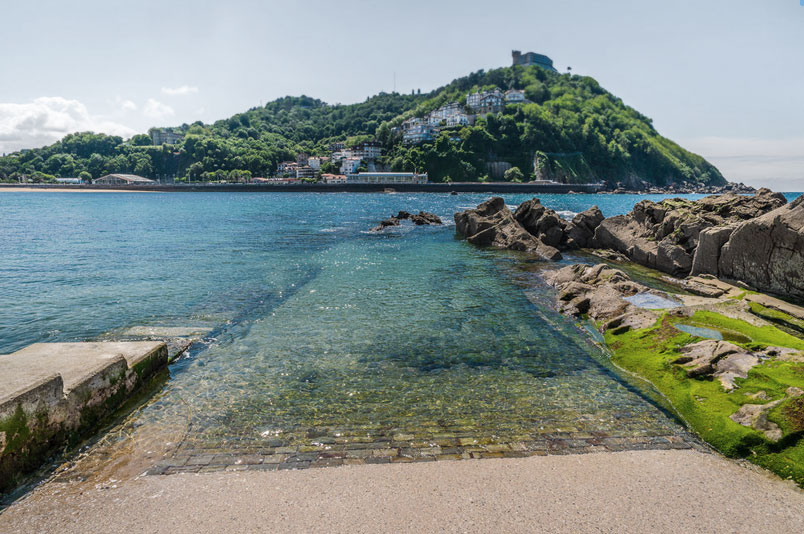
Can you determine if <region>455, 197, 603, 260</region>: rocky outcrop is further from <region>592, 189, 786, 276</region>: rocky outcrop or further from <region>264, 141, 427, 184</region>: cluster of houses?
<region>264, 141, 427, 184</region>: cluster of houses

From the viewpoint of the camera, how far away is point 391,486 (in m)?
6.79

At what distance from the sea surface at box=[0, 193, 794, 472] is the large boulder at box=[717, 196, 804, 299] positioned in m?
9.30

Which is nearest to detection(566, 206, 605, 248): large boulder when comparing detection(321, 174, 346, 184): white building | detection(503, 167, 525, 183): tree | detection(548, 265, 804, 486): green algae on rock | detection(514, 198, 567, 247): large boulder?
detection(514, 198, 567, 247): large boulder

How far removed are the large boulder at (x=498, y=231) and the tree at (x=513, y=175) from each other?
140362mm

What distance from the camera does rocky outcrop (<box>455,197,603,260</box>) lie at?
121 ft

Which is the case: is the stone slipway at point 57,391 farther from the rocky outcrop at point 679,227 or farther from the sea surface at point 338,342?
the rocky outcrop at point 679,227

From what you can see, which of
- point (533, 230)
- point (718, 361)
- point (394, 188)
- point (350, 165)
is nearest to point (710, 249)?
point (718, 361)

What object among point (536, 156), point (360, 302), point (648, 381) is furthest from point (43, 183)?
point (648, 381)

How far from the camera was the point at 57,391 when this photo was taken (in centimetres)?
774

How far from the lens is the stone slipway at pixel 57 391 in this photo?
684cm

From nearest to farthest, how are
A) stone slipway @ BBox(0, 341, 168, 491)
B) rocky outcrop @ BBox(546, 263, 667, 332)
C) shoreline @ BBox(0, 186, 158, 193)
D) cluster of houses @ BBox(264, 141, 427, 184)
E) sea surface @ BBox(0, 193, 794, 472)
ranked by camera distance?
stone slipway @ BBox(0, 341, 168, 491)
sea surface @ BBox(0, 193, 794, 472)
rocky outcrop @ BBox(546, 263, 667, 332)
cluster of houses @ BBox(264, 141, 427, 184)
shoreline @ BBox(0, 186, 158, 193)

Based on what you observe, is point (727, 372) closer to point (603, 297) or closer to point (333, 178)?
point (603, 297)

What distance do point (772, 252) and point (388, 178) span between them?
155321 mm

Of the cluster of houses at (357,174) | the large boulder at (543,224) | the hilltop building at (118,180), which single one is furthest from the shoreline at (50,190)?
the large boulder at (543,224)
